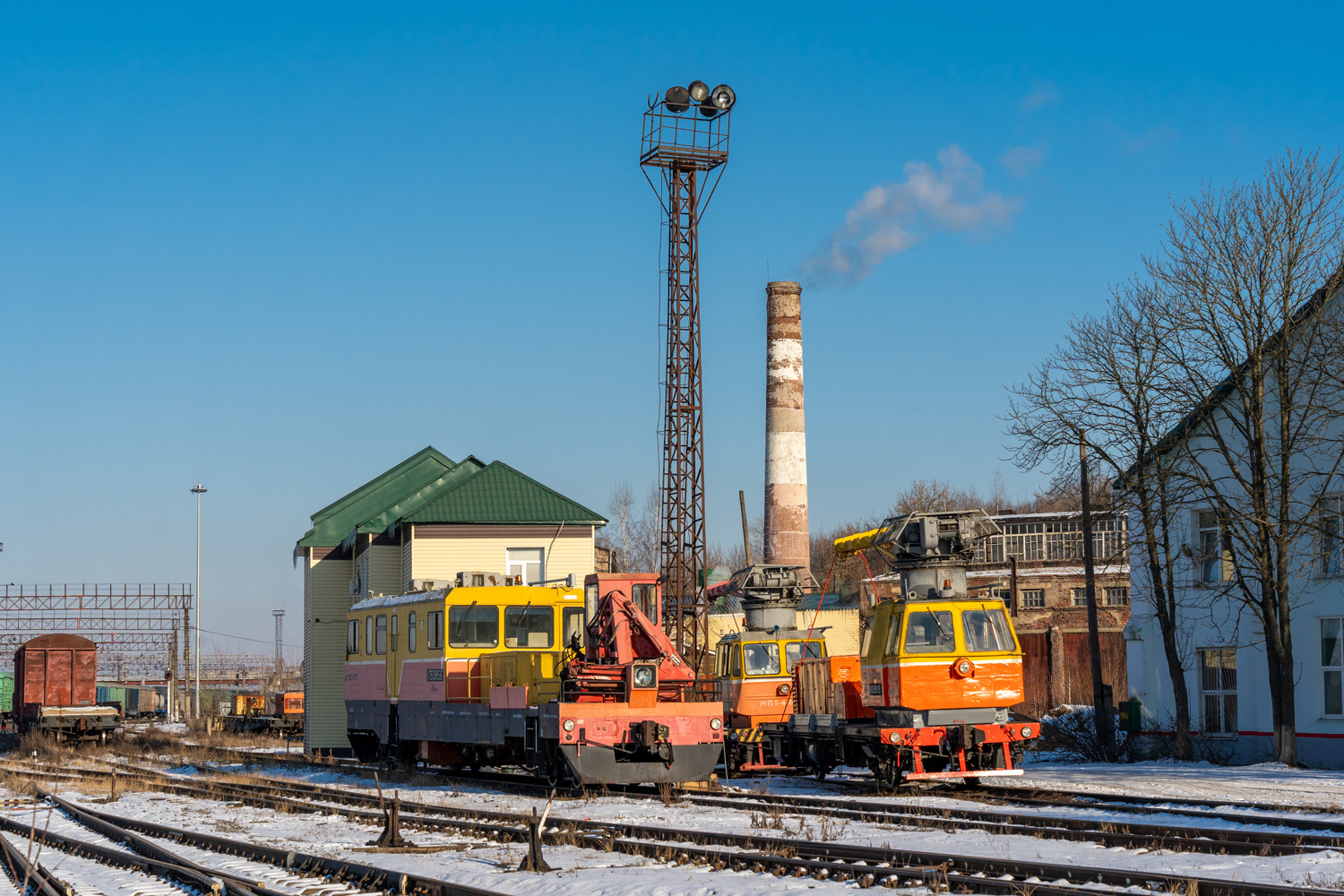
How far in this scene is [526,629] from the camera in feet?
71.2

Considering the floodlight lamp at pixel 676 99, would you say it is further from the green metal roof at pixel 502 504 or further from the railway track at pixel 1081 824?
the railway track at pixel 1081 824

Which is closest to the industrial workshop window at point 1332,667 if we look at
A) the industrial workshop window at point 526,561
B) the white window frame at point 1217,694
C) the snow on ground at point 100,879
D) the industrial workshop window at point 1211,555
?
the white window frame at point 1217,694

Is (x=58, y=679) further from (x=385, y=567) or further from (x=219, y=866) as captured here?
(x=219, y=866)

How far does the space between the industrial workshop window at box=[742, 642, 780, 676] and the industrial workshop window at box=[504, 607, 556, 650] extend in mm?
3453

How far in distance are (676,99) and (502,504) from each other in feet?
41.6

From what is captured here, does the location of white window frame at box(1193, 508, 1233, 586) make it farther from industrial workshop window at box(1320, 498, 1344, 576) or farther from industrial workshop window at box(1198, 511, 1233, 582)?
industrial workshop window at box(1320, 498, 1344, 576)


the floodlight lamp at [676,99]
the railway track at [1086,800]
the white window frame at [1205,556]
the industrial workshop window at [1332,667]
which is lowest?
the railway track at [1086,800]

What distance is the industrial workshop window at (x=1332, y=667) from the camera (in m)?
24.7

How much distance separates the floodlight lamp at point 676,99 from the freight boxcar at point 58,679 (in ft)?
75.1

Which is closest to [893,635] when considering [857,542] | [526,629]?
[857,542]

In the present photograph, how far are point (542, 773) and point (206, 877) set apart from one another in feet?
29.6

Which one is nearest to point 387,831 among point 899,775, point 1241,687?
point 899,775

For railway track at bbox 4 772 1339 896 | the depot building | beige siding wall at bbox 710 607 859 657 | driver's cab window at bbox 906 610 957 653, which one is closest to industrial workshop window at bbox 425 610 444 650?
railway track at bbox 4 772 1339 896

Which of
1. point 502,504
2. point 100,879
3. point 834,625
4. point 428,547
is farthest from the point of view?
point 834,625
